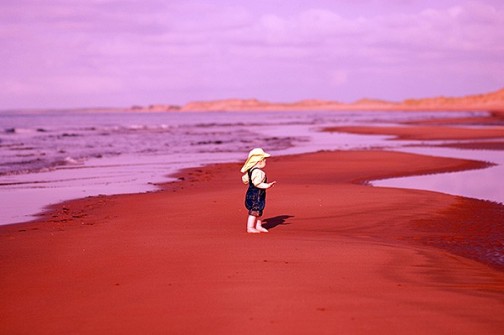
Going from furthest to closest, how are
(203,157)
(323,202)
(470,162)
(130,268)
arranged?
(203,157) → (470,162) → (323,202) → (130,268)

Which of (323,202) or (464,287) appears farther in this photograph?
(323,202)

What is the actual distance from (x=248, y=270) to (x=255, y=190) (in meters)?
2.93

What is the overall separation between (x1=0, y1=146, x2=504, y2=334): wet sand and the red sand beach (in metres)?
0.02

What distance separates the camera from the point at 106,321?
5.92m

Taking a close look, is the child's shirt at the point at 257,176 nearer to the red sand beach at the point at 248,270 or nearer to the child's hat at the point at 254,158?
the child's hat at the point at 254,158

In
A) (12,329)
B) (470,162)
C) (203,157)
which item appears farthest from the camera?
(203,157)

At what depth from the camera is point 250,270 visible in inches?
299

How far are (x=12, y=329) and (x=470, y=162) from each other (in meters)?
20.4

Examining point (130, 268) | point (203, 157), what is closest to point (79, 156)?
point (203, 157)

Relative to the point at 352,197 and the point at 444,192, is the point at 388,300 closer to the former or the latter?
the point at 352,197

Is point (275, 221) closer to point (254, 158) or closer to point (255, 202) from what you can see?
point (255, 202)

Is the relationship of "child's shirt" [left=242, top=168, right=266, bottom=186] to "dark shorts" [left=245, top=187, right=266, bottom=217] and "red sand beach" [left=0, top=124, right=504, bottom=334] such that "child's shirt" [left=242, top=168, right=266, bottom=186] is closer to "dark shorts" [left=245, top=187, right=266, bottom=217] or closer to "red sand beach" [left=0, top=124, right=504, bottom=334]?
"dark shorts" [left=245, top=187, right=266, bottom=217]

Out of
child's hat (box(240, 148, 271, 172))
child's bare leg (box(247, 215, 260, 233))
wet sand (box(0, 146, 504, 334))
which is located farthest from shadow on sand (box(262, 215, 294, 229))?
child's hat (box(240, 148, 271, 172))

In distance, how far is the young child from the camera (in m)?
10.3
